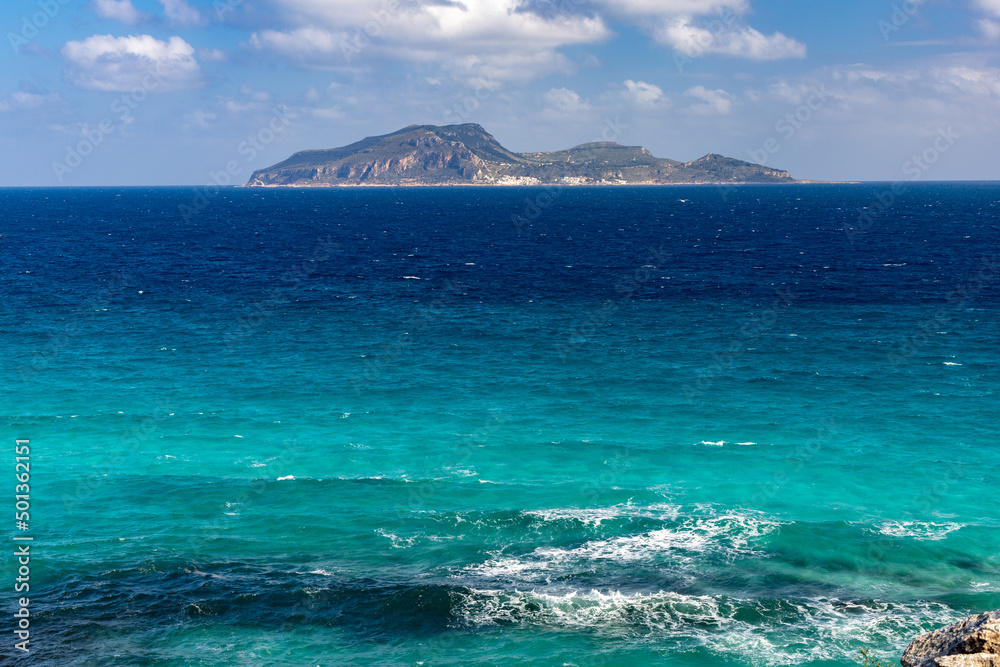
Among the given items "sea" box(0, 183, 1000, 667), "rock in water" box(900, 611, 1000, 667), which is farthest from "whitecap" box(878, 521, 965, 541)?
"rock in water" box(900, 611, 1000, 667)

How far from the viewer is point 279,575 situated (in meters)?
42.2

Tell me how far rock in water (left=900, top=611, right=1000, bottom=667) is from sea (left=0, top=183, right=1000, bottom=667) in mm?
17760

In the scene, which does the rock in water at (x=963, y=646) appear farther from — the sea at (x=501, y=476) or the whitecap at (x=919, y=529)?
the whitecap at (x=919, y=529)

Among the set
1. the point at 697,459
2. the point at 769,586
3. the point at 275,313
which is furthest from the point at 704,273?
the point at 769,586

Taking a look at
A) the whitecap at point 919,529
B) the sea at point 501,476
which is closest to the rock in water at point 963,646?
the sea at point 501,476

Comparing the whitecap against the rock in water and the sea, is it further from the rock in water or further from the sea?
the rock in water

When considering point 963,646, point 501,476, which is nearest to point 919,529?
point 501,476

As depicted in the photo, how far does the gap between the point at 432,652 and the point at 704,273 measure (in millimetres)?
110393

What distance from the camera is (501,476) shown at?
55688 mm

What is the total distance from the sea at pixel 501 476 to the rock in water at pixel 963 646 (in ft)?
58.3

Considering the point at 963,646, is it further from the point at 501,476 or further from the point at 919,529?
A: the point at 501,476

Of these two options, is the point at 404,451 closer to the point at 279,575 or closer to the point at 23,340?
the point at 279,575

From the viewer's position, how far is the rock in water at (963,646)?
16706 millimetres

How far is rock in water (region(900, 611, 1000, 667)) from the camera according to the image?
658 inches
